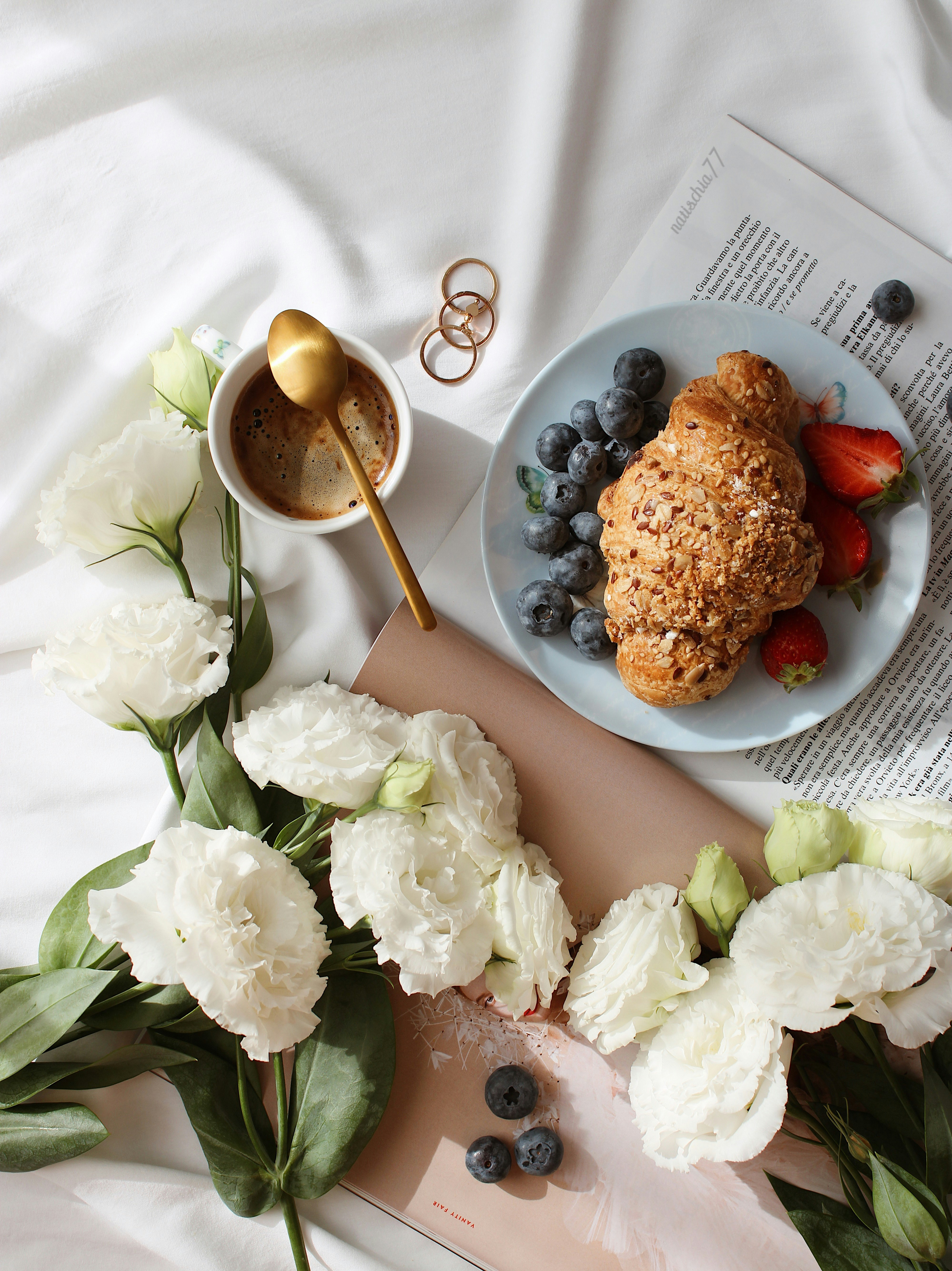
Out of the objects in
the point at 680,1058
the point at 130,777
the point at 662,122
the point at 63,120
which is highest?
the point at 662,122

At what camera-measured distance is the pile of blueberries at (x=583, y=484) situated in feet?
3.73

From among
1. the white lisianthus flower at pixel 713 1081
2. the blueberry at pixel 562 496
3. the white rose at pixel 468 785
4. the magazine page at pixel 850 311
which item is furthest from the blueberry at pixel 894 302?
the white lisianthus flower at pixel 713 1081

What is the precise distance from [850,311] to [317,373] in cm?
78

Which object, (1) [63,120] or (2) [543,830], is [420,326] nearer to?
(1) [63,120]

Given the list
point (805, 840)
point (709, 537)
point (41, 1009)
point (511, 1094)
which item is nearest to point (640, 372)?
point (709, 537)

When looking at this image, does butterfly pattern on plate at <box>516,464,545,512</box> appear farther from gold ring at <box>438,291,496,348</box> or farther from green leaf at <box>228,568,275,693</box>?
green leaf at <box>228,568,275,693</box>

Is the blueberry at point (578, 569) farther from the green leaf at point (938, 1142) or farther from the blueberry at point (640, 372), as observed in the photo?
the green leaf at point (938, 1142)

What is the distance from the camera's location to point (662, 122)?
1214 millimetres

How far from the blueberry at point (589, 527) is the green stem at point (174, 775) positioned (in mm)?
615

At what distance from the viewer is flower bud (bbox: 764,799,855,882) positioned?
3.21 feet

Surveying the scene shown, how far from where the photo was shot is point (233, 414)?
1.12 m

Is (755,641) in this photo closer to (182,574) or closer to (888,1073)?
(888,1073)


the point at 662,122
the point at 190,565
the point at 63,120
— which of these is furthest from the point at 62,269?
the point at 662,122

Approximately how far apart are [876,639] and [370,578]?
734mm
